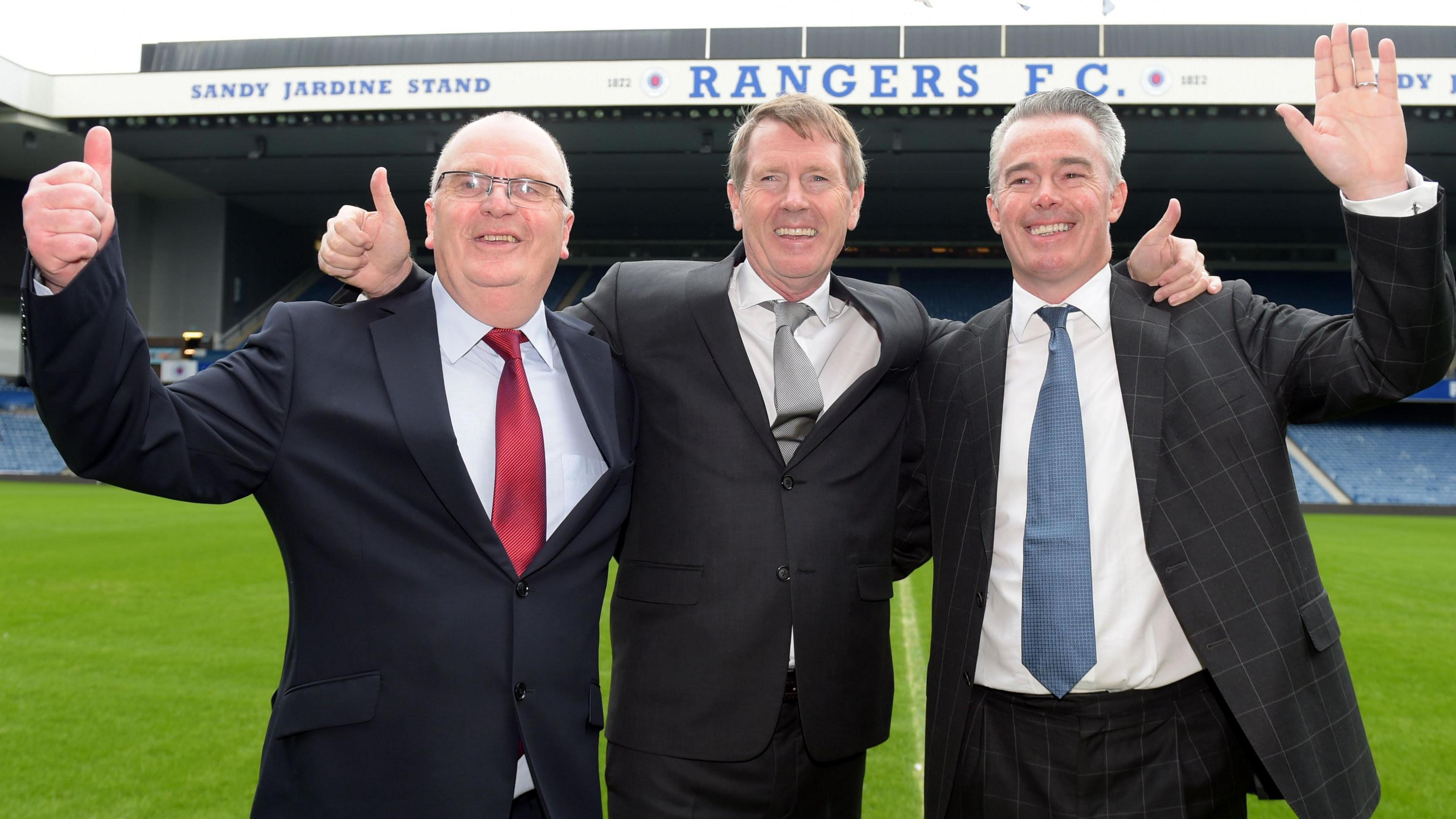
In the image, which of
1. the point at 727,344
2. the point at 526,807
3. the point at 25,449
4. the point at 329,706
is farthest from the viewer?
the point at 25,449

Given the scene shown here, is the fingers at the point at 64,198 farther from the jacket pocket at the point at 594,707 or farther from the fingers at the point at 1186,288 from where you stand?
the fingers at the point at 1186,288

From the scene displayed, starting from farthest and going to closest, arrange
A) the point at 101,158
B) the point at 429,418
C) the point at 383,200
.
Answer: the point at 383,200 < the point at 429,418 < the point at 101,158

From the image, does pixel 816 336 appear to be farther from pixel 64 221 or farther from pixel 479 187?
pixel 64 221

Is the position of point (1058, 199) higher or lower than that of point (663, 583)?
higher

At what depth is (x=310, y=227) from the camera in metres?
35.6

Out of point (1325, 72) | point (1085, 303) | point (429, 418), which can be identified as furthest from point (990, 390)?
point (429, 418)

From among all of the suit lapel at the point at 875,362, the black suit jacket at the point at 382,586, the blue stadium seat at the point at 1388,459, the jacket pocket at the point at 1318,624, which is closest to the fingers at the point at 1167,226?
the suit lapel at the point at 875,362

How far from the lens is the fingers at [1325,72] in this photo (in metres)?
2.08

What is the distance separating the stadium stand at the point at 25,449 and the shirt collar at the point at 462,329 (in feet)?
86.7

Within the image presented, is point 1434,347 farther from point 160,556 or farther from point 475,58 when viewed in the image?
point 475,58

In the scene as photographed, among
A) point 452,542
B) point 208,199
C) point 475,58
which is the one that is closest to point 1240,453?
point 452,542

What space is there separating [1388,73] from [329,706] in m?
2.39

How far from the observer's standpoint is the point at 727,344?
2.44 meters

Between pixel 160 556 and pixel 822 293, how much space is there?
9765 mm
